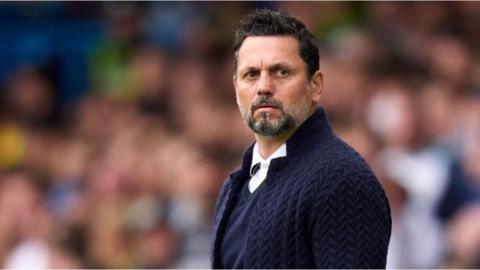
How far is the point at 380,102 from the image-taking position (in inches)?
254

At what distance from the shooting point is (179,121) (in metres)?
7.65

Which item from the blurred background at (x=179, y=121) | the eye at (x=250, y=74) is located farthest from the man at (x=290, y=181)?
the blurred background at (x=179, y=121)

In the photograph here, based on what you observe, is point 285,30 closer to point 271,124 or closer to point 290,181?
point 271,124

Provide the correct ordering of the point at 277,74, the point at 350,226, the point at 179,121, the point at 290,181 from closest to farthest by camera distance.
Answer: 1. the point at 350,226
2. the point at 290,181
3. the point at 277,74
4. the point at 179,121

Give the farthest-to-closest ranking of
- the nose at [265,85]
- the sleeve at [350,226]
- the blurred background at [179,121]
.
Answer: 1. the blurred background at [179,121]
2. the nose at [265,85]
3. the sleeve at [350,226]

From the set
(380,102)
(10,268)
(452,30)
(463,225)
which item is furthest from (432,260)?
(10,268)

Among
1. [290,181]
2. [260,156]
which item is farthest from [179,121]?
[290,181]

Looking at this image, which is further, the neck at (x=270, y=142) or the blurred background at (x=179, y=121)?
the blurred background at (x=179, y=121)

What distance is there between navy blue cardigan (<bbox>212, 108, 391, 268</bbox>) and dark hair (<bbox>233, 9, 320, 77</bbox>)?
0.74 ft

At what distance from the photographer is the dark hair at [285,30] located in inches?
118

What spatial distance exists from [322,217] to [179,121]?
489 centimetres

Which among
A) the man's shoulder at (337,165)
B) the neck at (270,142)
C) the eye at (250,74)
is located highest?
the eye at (250,74)

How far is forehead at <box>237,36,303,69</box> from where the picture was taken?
2994mm

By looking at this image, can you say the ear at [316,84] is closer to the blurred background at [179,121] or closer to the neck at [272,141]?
the neck at [272,141]
